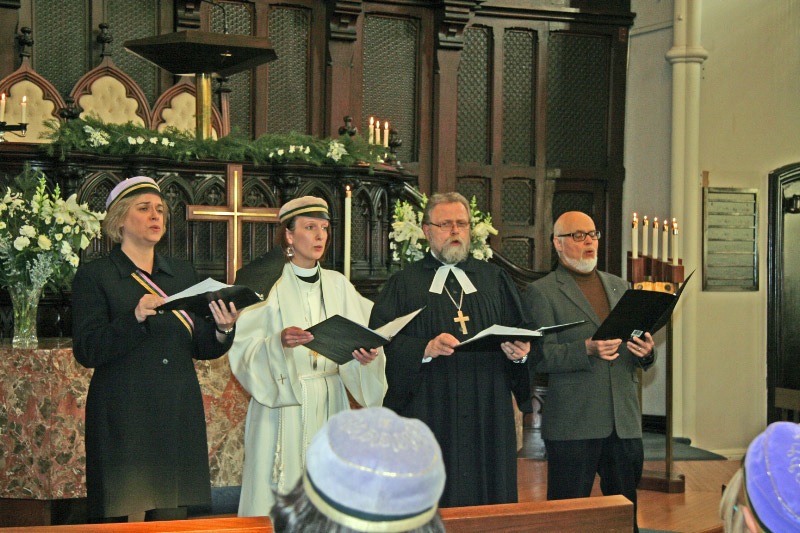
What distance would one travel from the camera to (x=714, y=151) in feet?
29.4

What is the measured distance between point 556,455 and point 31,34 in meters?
6.10

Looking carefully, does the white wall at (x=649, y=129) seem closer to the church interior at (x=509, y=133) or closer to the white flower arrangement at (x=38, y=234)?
the church interior at (x=509, y=133)

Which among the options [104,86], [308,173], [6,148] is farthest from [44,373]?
[104,86]

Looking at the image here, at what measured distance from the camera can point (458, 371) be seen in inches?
164

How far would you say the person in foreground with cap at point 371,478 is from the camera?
4.48 feet

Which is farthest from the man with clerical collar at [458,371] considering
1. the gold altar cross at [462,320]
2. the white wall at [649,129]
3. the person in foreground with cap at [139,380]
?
the white wall at [649,129]

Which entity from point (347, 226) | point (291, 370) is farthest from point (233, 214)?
point (291, 370)

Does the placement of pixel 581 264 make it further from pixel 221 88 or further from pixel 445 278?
pixel 221 88

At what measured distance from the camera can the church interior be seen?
646cm

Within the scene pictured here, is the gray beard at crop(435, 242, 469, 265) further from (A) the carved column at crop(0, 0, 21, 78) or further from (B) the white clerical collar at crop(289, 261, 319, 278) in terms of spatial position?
(A) the carved column at crop(0, 0, 21, 78)

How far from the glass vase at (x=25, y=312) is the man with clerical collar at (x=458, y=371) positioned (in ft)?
7.32

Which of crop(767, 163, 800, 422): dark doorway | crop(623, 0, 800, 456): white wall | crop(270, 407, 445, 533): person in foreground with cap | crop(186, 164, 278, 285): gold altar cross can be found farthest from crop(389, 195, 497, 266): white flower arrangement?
crop(270, 407, 445, 533): person in foreground with cap

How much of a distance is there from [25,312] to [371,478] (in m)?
4.61

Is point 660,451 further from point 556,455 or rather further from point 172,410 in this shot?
point 172,410
